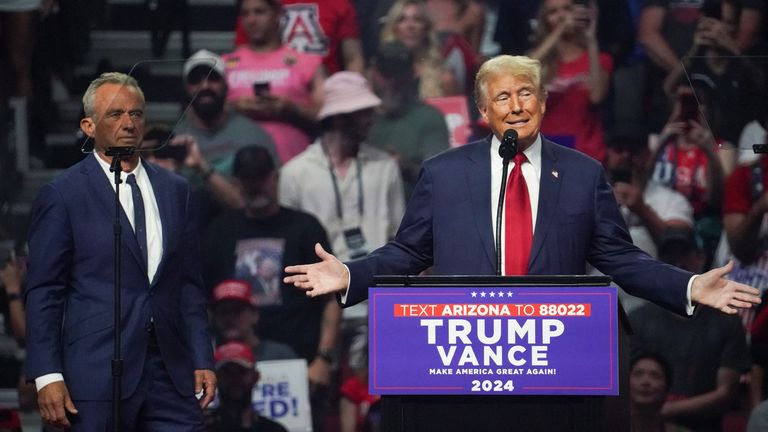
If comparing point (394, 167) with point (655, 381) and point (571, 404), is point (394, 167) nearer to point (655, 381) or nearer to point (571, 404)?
point (655, 381)

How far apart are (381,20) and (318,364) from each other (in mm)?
1848

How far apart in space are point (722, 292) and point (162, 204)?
6.23ft

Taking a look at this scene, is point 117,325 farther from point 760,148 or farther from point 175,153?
point 175,153

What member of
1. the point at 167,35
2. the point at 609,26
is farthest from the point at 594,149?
the point at 167,35

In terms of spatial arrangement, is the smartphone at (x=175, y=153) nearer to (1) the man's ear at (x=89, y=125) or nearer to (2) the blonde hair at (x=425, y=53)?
(2) the blonde hair at (x=425, y=53)

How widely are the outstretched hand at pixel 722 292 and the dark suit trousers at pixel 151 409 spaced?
1690 mm

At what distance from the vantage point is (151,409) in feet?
Result: 15.5

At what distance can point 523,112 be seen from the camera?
168 inches

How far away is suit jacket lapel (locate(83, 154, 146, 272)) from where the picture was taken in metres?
4.74

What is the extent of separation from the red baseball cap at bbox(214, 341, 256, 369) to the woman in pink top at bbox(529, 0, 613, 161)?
1.91 metres

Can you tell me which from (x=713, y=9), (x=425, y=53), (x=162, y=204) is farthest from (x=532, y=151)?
(x=713, y=9)

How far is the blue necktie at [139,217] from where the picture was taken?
4785 millimetres

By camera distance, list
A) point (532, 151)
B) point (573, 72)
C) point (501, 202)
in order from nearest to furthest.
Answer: point (501, 202), point (532, 151), point (573, 72)

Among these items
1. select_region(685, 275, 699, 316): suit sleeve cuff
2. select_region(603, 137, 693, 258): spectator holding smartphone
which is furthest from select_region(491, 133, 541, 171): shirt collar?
select_region(603, 137, 693, 258): spectator holding smartphone
